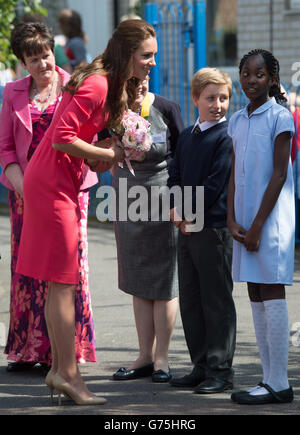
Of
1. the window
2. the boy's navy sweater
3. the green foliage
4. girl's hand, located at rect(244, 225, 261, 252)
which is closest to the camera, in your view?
girl's hand, located at rect(244, 225, 261, 252)

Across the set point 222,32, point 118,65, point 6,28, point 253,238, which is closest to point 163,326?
point 253,238

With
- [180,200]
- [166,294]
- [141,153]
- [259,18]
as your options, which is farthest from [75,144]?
[259,18]

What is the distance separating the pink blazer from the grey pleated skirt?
0.94 feet

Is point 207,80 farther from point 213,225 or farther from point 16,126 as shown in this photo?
point 16,126

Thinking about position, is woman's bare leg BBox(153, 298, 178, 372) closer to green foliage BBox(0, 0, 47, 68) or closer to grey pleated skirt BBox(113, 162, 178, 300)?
grey pleated skirt BBox(113, 162, 178, 300)

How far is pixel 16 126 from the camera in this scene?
17.4 feet

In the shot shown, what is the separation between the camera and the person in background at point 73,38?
429 inches

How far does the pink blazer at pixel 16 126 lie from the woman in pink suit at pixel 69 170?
2.47 ft

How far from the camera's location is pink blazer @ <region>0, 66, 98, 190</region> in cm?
526

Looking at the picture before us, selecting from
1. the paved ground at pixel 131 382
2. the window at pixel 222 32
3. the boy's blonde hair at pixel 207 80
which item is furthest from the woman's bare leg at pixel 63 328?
the window at pixel 222 32

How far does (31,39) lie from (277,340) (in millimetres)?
2141

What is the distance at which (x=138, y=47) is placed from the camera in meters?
4.41

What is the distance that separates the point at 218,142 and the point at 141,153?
45cm

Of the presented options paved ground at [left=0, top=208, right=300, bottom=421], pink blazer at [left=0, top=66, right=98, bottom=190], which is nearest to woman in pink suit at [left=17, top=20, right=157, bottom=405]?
paved ground at [left=0, top=208, right=300, bottom=421]
